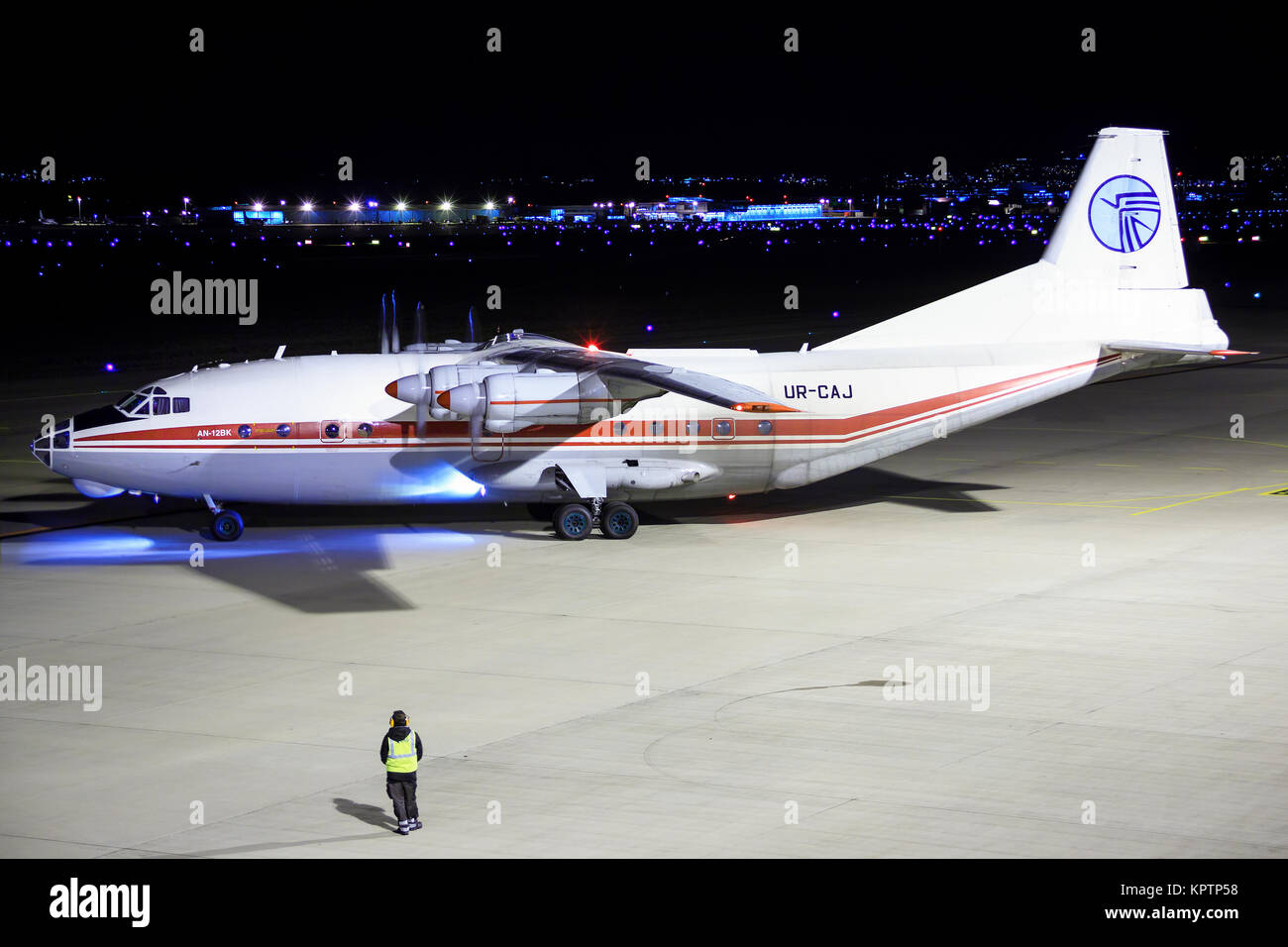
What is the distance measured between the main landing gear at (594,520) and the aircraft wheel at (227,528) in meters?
6.04

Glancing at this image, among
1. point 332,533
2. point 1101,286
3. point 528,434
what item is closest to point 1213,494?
point 1101,286

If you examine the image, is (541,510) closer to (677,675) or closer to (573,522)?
(573,522)

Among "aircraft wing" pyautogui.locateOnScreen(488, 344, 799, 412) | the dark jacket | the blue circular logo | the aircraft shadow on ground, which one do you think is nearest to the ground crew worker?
the dark jacket

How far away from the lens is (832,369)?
30312 millimetres

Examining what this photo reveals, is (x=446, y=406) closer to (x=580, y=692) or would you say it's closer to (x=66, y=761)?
(x=580, y=692)

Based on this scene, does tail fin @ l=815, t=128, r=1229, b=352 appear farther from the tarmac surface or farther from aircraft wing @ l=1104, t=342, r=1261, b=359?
the tarmac surface

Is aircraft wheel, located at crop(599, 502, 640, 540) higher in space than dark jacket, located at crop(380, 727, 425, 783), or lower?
higher

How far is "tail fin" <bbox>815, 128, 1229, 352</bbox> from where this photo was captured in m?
31.3

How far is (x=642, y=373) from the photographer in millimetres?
26672

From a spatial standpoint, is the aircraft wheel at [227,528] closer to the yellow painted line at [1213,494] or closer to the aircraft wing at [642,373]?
the aircraft wing at [642,373]

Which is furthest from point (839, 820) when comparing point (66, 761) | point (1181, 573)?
point (1181, 573)

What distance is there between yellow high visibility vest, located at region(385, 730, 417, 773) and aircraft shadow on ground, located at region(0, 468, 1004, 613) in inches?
378

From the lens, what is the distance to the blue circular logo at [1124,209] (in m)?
31.6

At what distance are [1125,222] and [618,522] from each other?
12189mm
